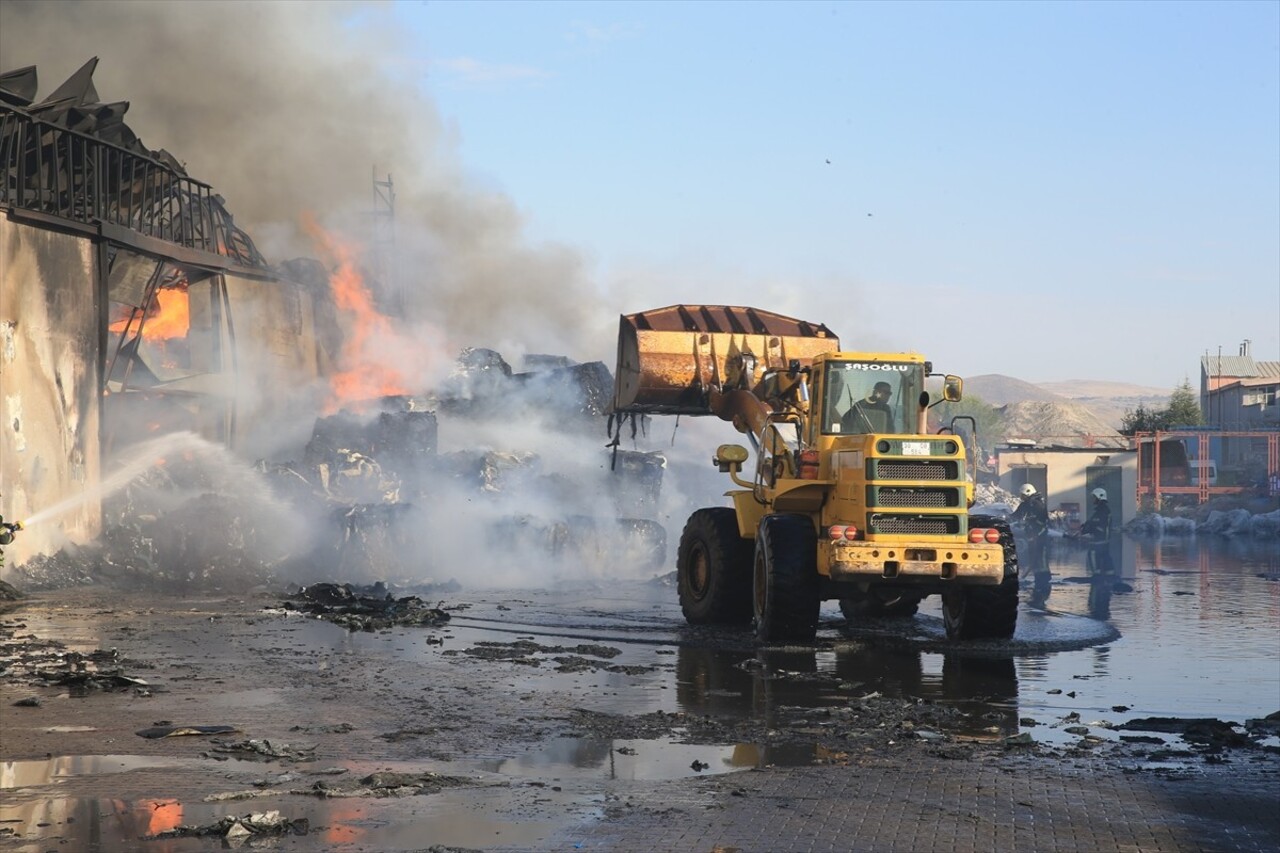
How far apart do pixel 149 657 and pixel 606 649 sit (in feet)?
13.7

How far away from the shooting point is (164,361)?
32.2m

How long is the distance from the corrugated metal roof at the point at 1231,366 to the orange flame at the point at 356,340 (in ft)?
250

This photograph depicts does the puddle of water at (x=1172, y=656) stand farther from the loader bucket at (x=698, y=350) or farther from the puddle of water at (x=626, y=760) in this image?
the loader bucket at (x=698, y=350)

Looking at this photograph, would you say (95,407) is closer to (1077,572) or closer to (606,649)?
(606,649)

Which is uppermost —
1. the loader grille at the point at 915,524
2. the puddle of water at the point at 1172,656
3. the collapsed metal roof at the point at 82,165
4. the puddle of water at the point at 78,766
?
the collapsed metal roof at the point at 82,165

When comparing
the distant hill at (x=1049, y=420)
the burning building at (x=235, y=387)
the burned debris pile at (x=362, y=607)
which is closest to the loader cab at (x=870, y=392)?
the burning building at (x=235, y=387)

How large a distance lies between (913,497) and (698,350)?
4.89 m

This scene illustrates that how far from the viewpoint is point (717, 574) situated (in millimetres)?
15430

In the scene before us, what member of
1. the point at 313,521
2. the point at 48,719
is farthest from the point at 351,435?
the point at 48,719

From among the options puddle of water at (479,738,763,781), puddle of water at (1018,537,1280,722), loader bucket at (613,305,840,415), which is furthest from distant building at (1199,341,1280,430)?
puddle of water at (479,738,763,781)

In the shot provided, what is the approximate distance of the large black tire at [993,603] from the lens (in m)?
14.0

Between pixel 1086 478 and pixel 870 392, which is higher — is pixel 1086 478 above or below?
below

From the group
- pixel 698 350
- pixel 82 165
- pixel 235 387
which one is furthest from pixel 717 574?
pixel 235 387

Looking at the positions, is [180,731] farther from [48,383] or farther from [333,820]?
[48,383]
